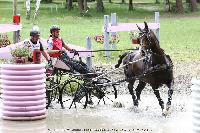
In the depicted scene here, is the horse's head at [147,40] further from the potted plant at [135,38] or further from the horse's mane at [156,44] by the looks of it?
the potted plant at [135,38]

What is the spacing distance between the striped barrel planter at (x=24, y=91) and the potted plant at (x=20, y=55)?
182 millimetres

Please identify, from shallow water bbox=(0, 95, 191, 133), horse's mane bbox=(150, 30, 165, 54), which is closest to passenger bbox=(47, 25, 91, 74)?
shallow water bbox=(0, 95, 191, 133)

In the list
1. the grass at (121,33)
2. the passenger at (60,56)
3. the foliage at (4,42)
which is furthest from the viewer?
the grass at (121,33)

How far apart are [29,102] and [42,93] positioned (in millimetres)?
364

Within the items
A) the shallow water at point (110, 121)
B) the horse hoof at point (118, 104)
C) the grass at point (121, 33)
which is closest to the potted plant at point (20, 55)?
the shallow water at point (110, 121)

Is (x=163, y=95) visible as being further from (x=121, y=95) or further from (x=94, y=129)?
(x=94, y=129)

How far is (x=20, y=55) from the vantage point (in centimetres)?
1367

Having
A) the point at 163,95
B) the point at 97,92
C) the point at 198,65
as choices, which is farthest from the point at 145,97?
the point at 198,65

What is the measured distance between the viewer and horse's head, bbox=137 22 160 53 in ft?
47.7

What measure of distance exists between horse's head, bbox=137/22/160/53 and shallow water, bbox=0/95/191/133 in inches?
56.9

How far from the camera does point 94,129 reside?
12.9 meters

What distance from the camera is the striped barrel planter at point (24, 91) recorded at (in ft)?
44.3

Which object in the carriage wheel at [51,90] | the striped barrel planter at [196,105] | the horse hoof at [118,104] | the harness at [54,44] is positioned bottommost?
the horse hoof at [118,104]

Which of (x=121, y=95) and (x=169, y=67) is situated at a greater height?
(x=169, y=67)
